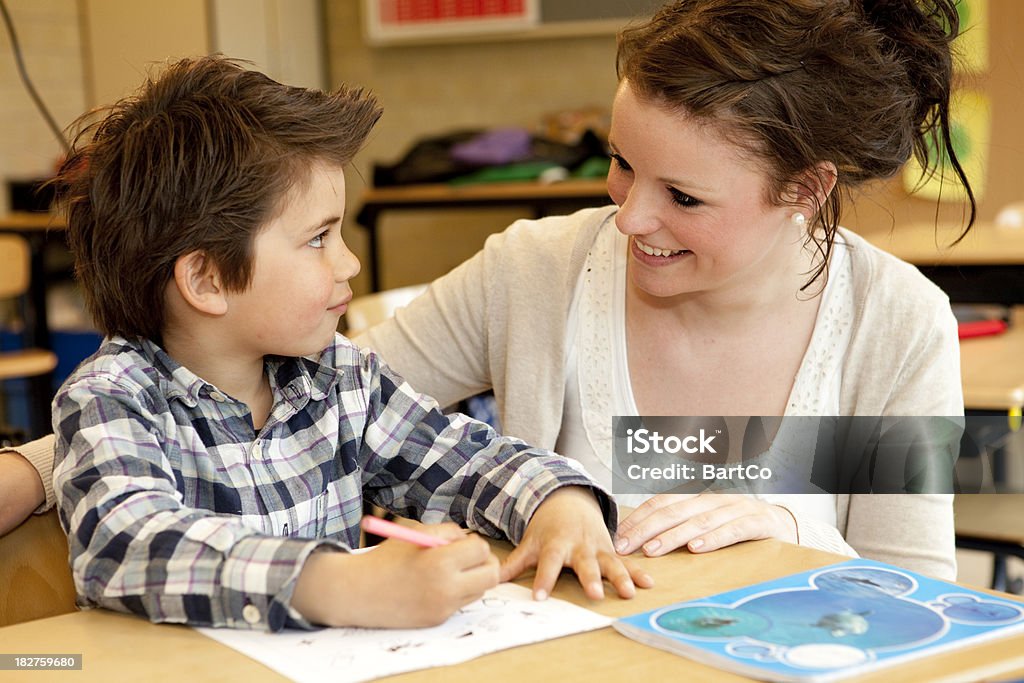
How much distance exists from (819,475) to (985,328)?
1.08 m

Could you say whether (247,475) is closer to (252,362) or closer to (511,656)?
(252,362)

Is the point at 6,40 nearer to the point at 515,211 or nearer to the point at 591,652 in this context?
the point at 515,211

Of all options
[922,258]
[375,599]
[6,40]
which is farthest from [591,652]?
[6,40]

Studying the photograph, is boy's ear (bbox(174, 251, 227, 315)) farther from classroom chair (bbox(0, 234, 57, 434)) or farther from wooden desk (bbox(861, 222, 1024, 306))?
classroom chair (bbox(0, 234, 57, 434))

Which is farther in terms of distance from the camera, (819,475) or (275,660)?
(819,475)

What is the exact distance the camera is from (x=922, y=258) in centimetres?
227

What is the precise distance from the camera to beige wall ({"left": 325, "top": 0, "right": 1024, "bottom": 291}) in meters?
4.85

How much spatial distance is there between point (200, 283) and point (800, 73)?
0.63m

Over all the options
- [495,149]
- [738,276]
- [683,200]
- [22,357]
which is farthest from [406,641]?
[495,149]

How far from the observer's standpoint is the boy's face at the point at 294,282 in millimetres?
1004

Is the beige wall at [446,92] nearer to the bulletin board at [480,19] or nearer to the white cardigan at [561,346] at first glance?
the bulletin board at [480,19]

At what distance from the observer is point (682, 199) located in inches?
48.3

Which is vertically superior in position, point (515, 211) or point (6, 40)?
point (6, 40)

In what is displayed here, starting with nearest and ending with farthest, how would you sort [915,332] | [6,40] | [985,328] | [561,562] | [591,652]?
[591,652]
[561,562]
[915,332]
[985,328]
[6,40]
